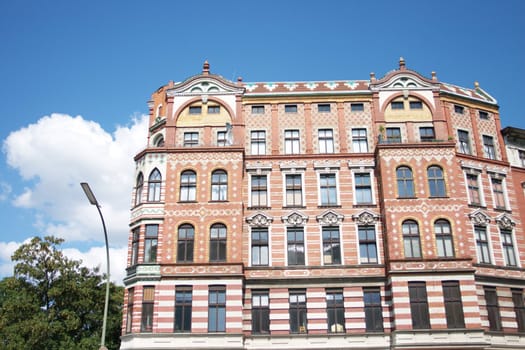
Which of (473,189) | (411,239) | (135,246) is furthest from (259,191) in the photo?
(473,189)

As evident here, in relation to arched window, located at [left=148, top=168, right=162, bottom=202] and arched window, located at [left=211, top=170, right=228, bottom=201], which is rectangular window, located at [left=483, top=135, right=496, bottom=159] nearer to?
arched window, located at [left=211, top=170, right=228, bottom=201]

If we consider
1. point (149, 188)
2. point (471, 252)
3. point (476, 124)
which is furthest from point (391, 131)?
point (149, 188)

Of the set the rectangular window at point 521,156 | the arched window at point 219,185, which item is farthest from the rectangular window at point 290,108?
the rectangular window at point 521,156

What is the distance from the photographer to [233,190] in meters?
37.5

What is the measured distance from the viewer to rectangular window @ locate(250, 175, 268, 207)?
1540 inches

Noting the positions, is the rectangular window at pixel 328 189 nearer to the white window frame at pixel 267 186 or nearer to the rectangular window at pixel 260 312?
the white window frame at pixel 267 186

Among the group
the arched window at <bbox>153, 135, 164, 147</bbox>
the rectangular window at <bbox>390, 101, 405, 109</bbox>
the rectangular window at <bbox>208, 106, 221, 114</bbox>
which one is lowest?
the arched window at <bbox>153, 135, 164, 147</bbox>

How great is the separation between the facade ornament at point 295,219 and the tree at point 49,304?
59.8 ft

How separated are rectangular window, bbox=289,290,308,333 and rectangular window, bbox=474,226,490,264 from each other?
1230 centimetres

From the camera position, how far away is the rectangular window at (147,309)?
113 ft

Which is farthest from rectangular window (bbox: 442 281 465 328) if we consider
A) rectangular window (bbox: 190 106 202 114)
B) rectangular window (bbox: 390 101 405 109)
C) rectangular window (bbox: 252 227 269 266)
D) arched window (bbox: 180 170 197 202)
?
rectangular window (bbox: 190 106 202 114)

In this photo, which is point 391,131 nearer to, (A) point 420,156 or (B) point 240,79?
(A) point 420,156

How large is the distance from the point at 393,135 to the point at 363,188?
15.3 feet

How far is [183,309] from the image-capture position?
34.8 meters
